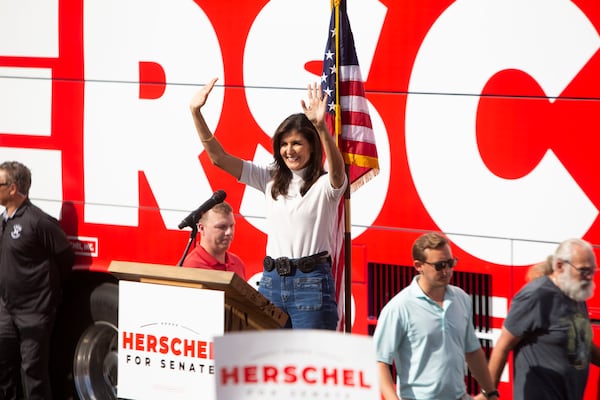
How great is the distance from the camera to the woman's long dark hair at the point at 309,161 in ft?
18.9

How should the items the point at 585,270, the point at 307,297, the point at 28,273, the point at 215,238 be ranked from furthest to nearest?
the point at 28,273 < the point at 215,238 < the point at 307,297 < the point at 585,270

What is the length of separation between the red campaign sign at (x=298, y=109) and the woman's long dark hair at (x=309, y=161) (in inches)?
30.8

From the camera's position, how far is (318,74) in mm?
6727

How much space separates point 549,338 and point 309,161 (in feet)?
4.87

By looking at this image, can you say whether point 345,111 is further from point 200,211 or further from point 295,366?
point 295,366

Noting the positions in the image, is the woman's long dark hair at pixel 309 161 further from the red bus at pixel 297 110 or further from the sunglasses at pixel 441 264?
the sunglasses at pixel 441 264

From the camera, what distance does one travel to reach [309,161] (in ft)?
19.2

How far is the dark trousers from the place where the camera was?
7574mm

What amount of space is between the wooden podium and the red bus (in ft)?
4.52

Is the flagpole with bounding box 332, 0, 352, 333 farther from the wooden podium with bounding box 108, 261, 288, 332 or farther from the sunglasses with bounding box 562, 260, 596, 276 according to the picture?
the sunglasses with bounding box 562, 260, 596, 276

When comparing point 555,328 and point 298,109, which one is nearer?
point 555,328

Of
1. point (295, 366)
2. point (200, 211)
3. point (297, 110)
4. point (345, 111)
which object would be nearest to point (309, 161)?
point (345, 111)

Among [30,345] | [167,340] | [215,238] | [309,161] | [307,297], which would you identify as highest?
[309,161]

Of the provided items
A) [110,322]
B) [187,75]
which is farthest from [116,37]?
[110,322]
